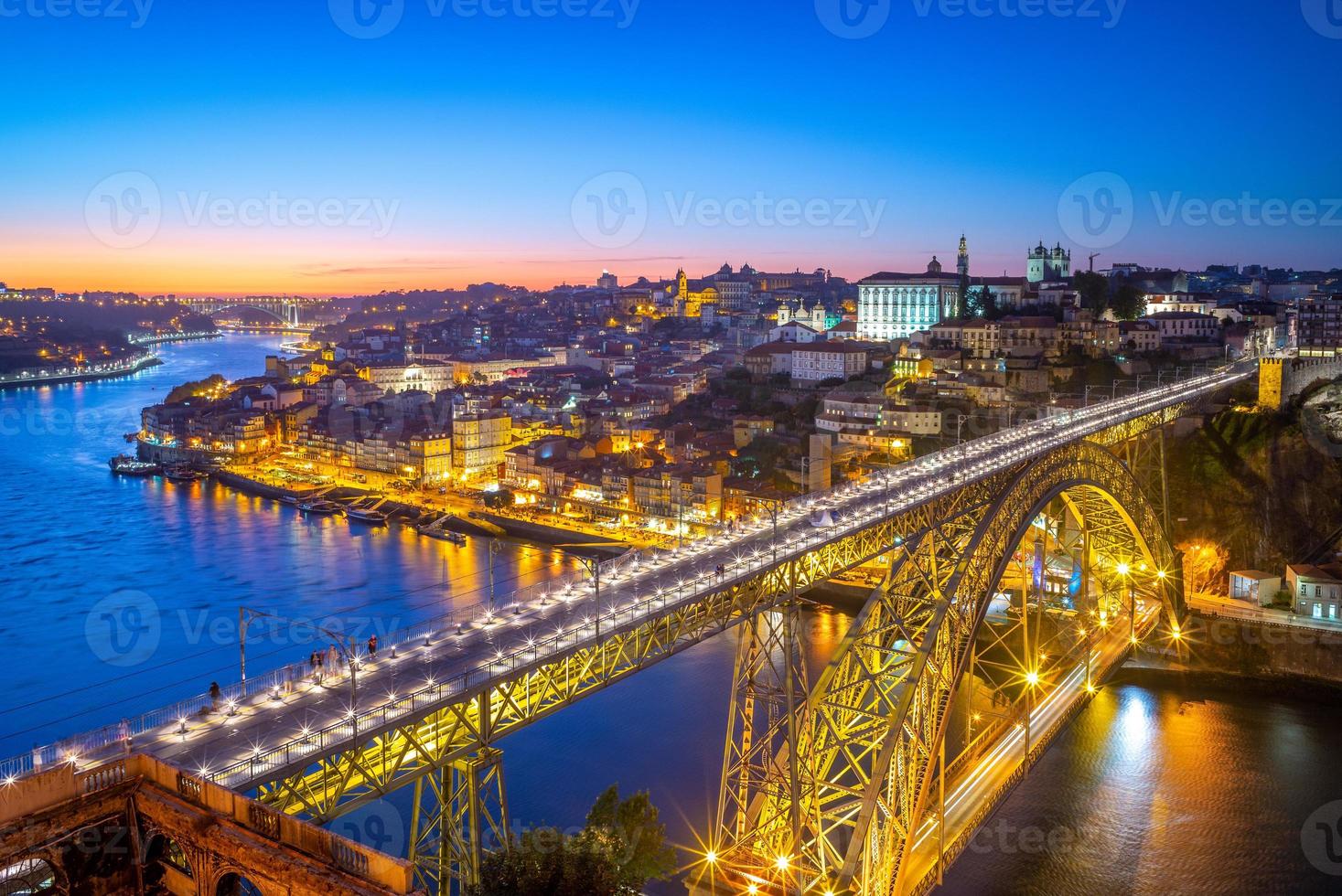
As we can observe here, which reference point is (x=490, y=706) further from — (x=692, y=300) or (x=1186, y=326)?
(x=692, y=300)

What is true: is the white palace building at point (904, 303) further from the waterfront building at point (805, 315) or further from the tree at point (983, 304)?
the waterfront building at point (805, 315)

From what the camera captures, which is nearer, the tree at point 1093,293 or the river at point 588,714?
the river at point 588,714

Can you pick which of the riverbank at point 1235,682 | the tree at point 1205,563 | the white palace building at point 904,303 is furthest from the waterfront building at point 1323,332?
the riverbank at point 1235,682

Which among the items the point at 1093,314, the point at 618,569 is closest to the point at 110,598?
the point at 618,569

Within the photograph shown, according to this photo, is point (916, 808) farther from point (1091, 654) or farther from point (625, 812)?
point (1091, 654)

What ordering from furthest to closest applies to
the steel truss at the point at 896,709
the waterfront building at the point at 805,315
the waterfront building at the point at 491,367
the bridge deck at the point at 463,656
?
the waterfront building at the point at 491,367
the waterfront building at the point at 805,315
the steel truss at the point at 896,709
the bridge deck at the point at 463,656

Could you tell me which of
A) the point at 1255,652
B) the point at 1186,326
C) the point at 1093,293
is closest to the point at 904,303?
the point at 1093,293

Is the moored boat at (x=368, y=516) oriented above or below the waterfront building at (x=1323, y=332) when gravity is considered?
below
